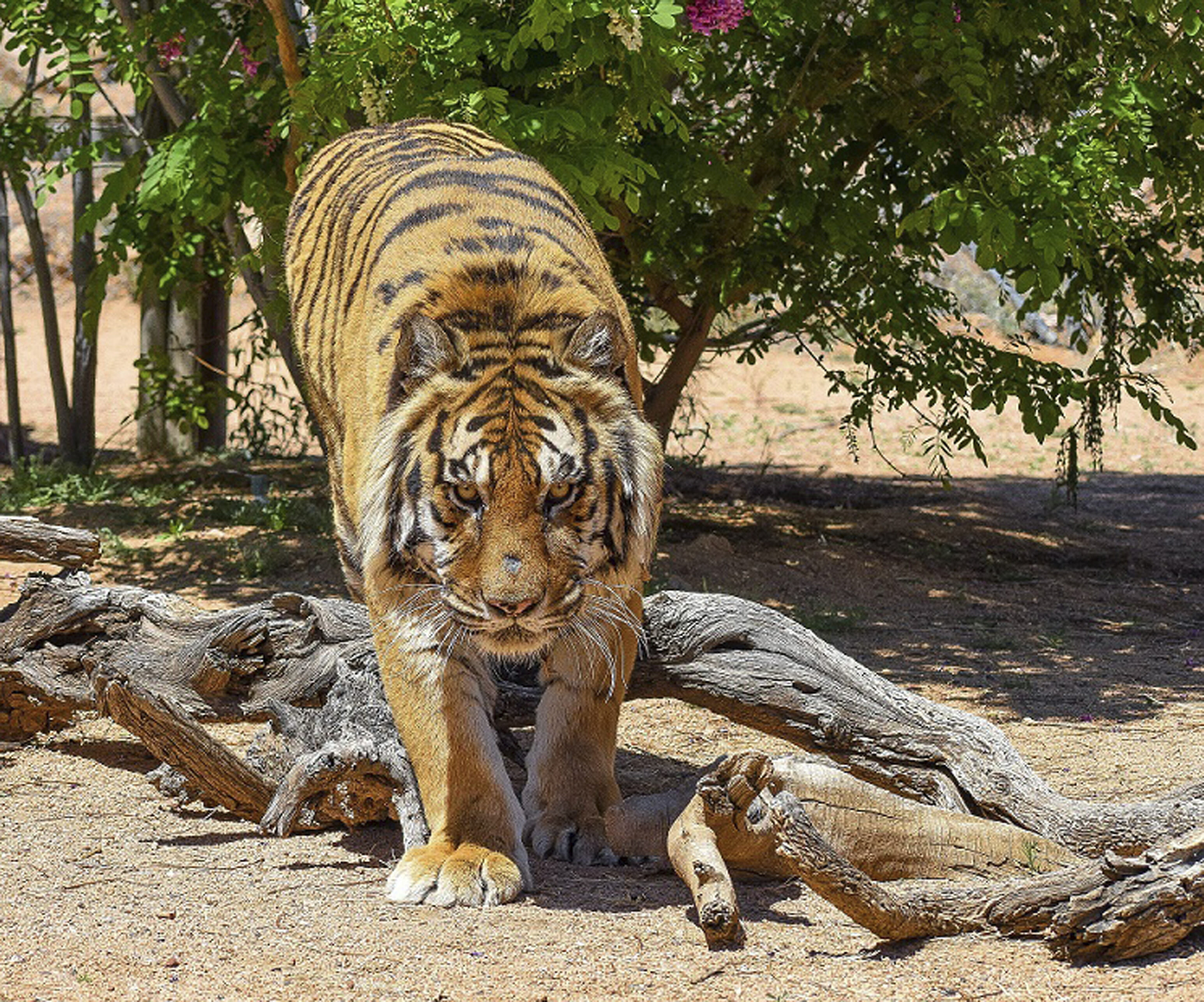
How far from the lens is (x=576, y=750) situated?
14.4 feet

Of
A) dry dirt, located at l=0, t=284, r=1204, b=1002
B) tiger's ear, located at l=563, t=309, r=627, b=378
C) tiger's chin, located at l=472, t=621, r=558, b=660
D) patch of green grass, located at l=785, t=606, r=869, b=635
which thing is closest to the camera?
dry dirt, located at l=0, t=284, r=1204, b=1002

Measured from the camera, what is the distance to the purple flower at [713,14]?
6223mm

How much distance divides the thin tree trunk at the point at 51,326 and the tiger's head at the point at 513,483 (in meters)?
A: 7.59

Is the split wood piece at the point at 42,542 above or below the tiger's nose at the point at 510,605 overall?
above

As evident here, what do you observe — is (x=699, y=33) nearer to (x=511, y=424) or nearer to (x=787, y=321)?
(x=787, y=321)

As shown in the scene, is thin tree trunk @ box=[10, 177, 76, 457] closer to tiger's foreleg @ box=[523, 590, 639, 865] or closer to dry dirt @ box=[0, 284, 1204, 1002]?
dry dirt @ box=[0, 284, 1204, 1002]

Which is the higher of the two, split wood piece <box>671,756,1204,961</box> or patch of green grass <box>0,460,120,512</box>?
patch of green grass <box>0,460,120,512</box>

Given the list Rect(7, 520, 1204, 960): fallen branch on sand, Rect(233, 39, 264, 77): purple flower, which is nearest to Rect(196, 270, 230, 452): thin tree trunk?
Rect(233, 39, 264, 77): purple flower

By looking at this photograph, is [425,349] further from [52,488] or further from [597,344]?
[52,488]

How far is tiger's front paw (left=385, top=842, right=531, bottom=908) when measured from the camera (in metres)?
3.84

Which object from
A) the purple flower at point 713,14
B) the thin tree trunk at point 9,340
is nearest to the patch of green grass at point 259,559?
the thin tree trunk at point 9,340

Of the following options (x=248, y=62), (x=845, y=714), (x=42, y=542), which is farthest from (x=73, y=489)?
(x=845, y=714)

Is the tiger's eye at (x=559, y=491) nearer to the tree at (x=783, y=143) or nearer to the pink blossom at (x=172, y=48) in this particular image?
the tree at (x=783, y=143)

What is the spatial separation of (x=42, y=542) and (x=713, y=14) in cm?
337
